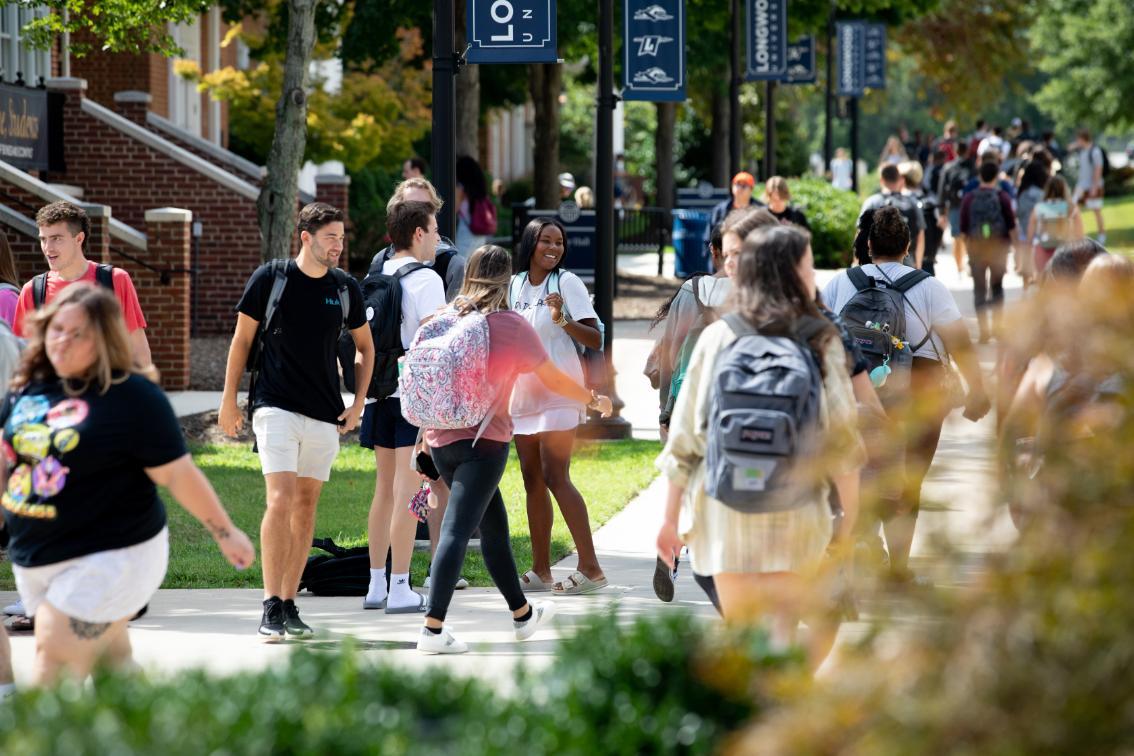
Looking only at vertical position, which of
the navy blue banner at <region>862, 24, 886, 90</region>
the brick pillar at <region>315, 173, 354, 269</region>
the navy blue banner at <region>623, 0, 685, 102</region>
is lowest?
the brick pillar at <region>315, 173, 354, 269</region>

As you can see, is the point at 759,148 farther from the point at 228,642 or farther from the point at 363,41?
the point at 228,642

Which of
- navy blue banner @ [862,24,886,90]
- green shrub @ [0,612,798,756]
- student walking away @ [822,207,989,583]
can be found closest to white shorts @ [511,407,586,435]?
student walking away @ [822,207,989,583]

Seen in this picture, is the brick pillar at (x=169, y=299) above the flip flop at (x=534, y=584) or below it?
above

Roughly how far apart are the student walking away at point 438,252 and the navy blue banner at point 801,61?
85.9ft

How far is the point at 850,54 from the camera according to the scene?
132 ft

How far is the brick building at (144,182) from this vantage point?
57.5ft

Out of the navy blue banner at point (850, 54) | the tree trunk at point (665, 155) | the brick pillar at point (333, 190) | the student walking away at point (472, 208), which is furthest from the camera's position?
the navy blue banner at point (850, 54)

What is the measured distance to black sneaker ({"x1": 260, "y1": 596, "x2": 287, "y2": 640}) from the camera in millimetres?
7367

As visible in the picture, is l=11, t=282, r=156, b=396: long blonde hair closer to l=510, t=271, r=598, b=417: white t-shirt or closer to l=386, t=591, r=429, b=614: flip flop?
l=386, t=591, r=429, b=614: flip flop

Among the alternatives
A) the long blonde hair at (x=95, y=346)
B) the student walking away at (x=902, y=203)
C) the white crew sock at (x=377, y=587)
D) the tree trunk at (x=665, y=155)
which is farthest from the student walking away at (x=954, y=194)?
the long blonde hair at (x=95, y=346)

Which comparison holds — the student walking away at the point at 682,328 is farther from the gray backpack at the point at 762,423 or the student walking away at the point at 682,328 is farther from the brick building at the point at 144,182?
the brick building at the point at 144,182

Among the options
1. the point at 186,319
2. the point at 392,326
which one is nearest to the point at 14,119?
the point at 186,319

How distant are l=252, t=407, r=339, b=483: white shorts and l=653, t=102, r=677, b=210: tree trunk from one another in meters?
30.8

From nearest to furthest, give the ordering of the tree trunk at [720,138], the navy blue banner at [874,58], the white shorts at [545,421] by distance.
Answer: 1. the white shorts at [545,421]
2. the tree trunk at [720,138]
3. the navy blue banner at [874,58]
